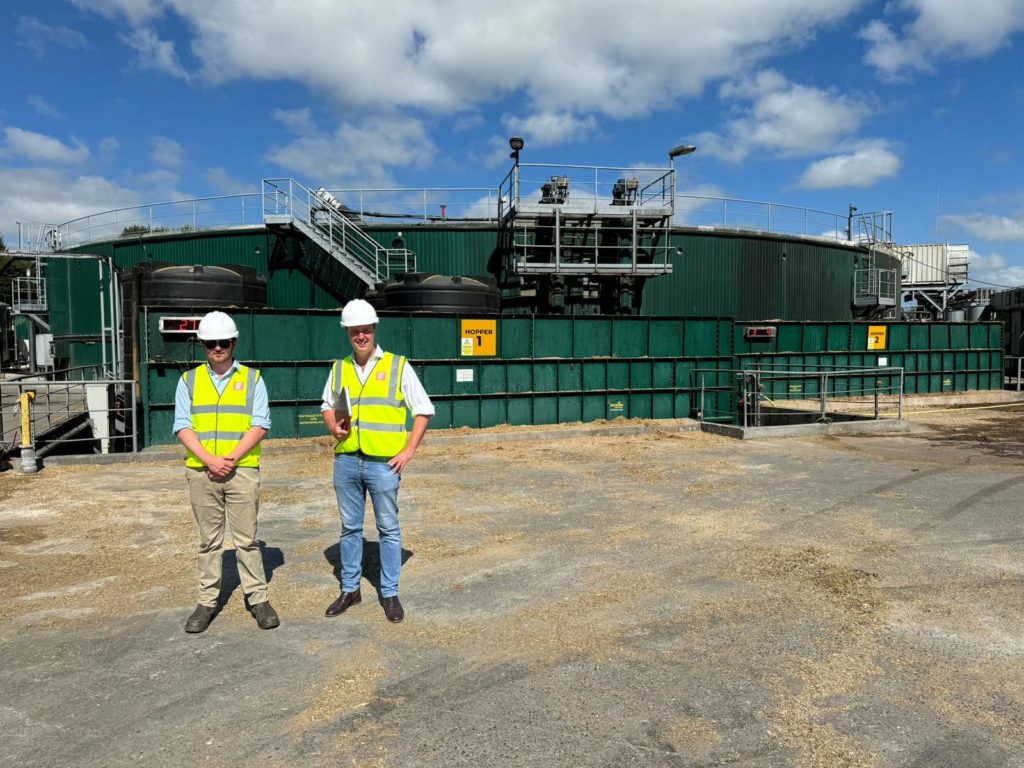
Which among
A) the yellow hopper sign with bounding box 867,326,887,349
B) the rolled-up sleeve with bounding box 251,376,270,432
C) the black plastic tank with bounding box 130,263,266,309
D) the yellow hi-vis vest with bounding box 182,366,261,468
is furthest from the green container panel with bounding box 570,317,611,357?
the yellow hi-vis vest with bounding box 182,366,261,468

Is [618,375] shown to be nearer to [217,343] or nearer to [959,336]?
[217,343]

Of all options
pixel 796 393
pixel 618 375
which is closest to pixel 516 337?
pixel 618 375

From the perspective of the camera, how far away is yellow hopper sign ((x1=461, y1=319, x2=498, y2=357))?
1598 centimetres

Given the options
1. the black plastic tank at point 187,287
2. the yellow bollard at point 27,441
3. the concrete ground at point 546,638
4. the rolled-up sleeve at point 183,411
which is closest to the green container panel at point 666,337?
the concrete ground at point 546,638

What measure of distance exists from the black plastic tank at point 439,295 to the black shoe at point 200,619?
13.7 meters

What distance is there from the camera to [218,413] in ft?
15.6

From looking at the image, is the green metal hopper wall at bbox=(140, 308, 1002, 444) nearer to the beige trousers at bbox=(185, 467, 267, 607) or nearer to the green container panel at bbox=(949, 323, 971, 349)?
the green container panel at bbox=(949, 323, 971, 349)

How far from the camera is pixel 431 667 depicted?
433 centimetres

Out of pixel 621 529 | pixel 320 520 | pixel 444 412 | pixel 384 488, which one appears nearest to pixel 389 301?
pixel 444 412

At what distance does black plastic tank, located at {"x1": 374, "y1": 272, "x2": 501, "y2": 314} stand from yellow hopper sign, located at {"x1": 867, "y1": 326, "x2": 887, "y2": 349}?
1296 cm

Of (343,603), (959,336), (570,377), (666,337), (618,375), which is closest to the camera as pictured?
(343,603)

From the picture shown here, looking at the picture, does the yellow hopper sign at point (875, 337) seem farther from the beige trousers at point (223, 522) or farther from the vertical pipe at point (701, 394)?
the beige trousers at point (223, 522)

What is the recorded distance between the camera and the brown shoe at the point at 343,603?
5.14 meters

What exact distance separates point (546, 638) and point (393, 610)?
3.75 feet
